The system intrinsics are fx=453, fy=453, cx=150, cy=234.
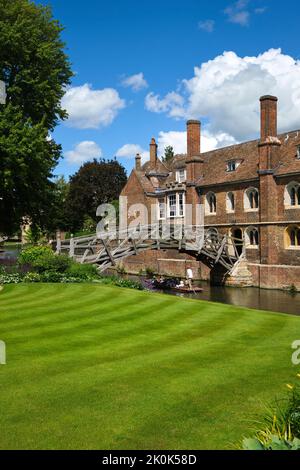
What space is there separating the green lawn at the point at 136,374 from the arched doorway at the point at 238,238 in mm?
23801

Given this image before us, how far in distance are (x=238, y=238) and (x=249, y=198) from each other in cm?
352

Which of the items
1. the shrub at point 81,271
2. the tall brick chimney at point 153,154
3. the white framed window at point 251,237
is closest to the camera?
the shrub at point 81,271

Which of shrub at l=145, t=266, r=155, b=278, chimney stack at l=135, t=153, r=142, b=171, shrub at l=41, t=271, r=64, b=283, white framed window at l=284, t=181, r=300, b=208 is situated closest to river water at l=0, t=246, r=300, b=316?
shrub at l=41, t=271, r=64, b=283

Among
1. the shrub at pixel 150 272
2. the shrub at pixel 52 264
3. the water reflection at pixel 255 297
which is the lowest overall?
the water reflection at pixel 255 297

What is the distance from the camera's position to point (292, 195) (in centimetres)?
3344

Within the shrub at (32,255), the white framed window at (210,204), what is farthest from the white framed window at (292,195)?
the shrub at (32,255)

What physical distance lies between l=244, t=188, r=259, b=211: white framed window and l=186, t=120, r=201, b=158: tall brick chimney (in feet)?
28.2

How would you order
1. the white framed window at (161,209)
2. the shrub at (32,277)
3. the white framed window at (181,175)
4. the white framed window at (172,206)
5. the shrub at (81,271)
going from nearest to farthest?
the shrub at (32,277), the shrub at (81,271), the white framed window at (181,175), the white framed window at (172,206), the white framed window at (161,209)

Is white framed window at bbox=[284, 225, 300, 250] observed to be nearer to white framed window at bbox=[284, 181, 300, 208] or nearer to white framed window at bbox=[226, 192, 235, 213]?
white framed window at bbox=[284, 181, 300, 208]

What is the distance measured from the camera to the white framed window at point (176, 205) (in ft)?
146

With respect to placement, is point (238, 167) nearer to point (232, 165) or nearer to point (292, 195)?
point (232, 165)

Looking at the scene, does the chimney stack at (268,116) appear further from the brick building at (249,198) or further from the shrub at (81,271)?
the shrub at (81,271)
